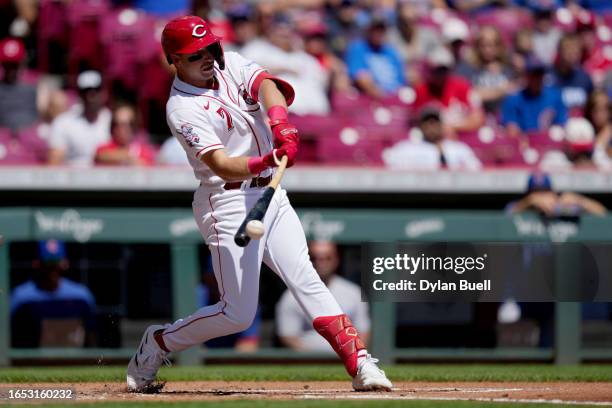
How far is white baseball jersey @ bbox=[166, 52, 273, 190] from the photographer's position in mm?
5152

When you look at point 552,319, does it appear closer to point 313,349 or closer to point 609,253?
point 609,253

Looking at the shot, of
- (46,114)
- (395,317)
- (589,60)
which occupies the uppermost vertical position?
(589,60)

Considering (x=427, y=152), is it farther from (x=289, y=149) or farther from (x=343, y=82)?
(x=289, y=149)

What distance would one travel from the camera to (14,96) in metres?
9.96

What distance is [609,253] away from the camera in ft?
24.6

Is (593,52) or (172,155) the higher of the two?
(593,52)

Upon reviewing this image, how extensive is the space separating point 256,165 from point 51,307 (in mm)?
3877

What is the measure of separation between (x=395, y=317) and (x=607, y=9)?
6236 millimetres

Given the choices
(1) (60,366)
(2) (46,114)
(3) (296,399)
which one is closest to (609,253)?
(3) (296,399)

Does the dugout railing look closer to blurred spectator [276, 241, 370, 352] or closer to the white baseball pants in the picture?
blurred spectator [276, 241, 370, 352]

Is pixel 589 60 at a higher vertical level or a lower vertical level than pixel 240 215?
higher

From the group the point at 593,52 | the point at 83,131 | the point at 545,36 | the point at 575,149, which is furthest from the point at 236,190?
the point at 593,52

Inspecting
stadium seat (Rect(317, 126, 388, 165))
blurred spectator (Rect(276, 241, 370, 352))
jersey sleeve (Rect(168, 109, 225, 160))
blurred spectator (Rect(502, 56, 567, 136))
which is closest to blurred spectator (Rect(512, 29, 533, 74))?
blurred spectator (Rect(502, 56, 567, 136))

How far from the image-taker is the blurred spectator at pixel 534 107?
34.9 feet
